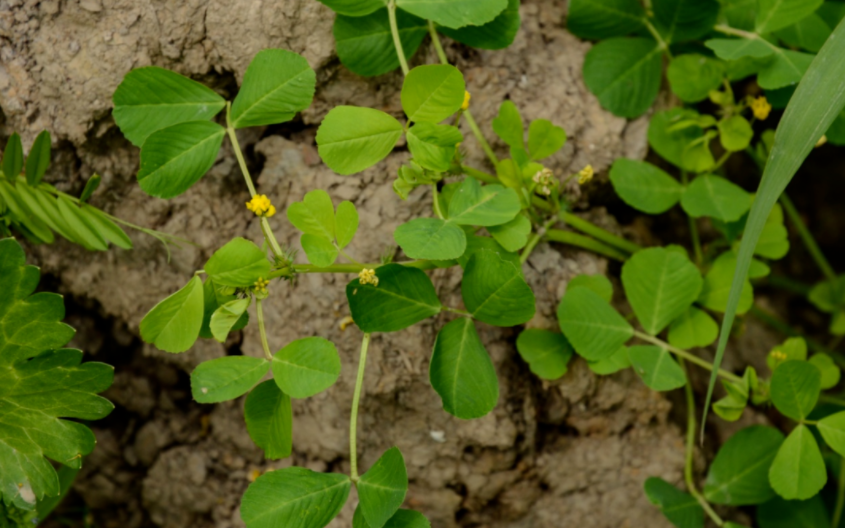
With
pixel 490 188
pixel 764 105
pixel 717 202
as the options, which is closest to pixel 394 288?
pixel 490 188

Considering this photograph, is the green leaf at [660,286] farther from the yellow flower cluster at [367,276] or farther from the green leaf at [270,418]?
the green leaf at [270,418]

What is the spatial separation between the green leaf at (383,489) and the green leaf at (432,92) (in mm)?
747

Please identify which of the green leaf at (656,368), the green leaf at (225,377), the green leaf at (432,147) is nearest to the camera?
the green leaf at (225,377)

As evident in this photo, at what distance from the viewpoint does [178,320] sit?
151 cm

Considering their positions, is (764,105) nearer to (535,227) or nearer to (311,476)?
(535,227)

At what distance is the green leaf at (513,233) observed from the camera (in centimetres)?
163

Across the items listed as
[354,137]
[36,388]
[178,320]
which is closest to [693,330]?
[354,137]

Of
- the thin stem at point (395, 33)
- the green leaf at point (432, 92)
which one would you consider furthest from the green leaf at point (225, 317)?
the thin stem at point (395, 33)

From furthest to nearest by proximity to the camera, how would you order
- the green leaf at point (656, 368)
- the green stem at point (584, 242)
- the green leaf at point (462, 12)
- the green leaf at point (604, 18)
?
the green leaf at point (604, 18), the green stem at point (584, 242), the green leaf at point (656, 368), the green leaf at point (462, 12)

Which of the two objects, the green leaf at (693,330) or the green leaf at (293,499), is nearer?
the green leaf at (293,499)

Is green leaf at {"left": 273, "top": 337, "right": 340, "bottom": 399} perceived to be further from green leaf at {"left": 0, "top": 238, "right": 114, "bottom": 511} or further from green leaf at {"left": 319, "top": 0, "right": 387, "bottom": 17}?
green leaf at {"left": 319, "top": 0, "right": 387, "bottom": 17}

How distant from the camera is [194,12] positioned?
181 cm

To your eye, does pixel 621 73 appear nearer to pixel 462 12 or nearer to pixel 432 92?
pixel 462 12

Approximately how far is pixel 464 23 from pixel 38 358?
1238mm
